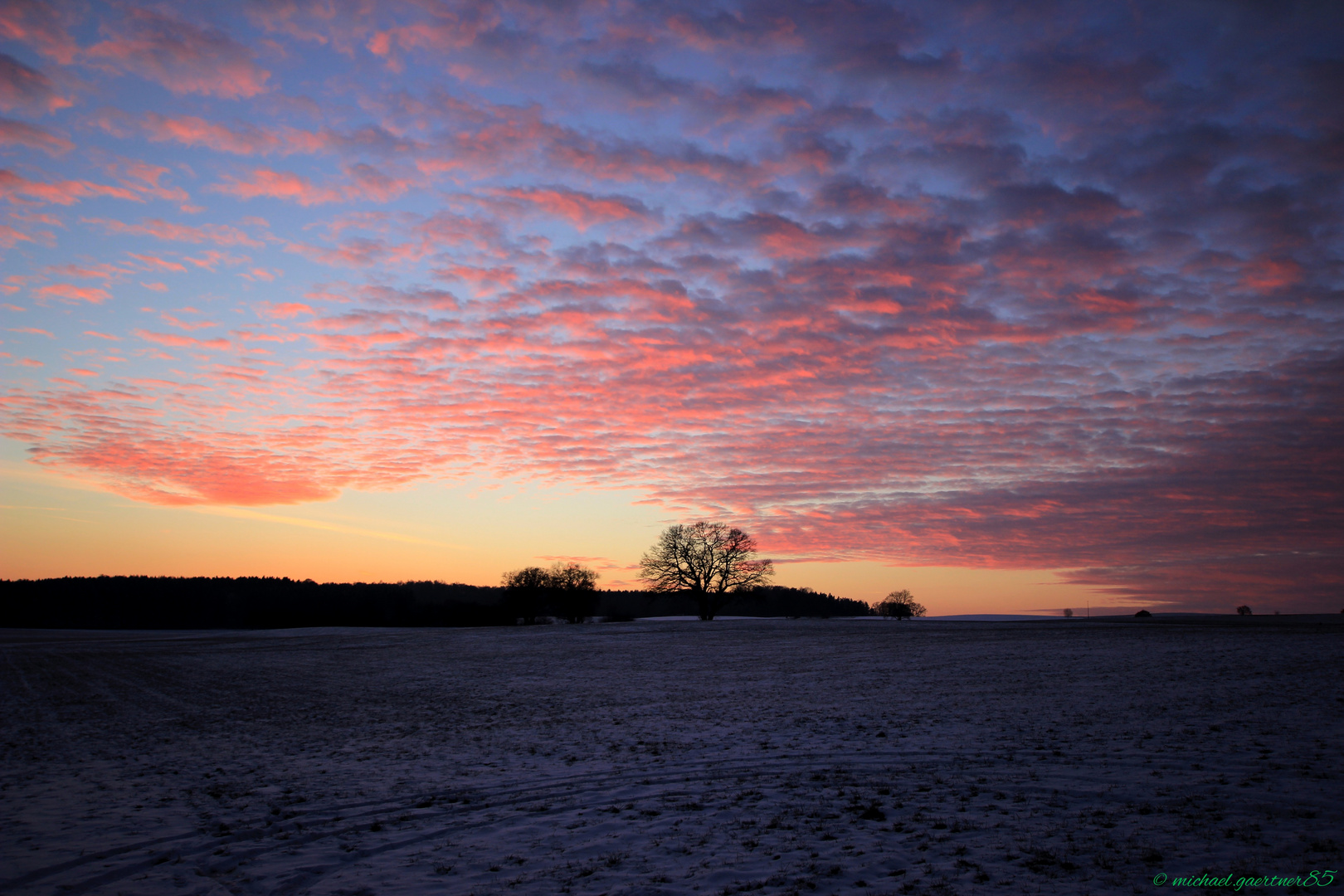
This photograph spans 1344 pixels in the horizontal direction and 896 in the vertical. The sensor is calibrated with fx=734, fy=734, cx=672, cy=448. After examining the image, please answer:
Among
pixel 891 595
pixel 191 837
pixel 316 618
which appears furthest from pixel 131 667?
pixel 891 595

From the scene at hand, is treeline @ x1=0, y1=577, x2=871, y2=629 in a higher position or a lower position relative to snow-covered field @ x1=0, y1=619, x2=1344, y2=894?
lower

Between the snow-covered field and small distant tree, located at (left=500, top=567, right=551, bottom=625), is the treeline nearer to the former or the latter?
small distant tree, located at (left=500, top=567, right=551, bottom=625)

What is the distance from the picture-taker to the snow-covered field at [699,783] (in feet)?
25.4

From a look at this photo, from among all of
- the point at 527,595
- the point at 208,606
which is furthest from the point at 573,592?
the point at 208,606

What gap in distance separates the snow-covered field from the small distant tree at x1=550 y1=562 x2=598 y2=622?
89.0 meters

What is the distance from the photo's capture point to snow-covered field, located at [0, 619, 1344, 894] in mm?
7742

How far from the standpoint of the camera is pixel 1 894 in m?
7.45

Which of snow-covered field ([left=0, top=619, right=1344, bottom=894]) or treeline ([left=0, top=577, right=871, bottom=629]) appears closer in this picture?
snow-covered field ([left=0, top=619, right=1344, bottom=894])

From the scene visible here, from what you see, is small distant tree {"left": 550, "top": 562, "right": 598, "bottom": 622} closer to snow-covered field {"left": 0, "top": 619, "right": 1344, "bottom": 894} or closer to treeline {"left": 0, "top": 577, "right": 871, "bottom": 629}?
treeline {"left": 0, "top": 577, "right": 871, "bottom": 629}

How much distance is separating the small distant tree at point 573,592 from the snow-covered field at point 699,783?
89020 mm

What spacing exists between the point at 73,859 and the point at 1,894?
1052mm

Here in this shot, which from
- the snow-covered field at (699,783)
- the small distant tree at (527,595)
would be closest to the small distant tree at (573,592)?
the small distant tree at (527,595)

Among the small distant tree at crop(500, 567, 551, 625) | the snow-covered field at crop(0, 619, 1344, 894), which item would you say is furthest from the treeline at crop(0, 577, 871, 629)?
the snow-covered field at crop(0, 619, 1344, 894)

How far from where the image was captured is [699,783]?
37.3ft
